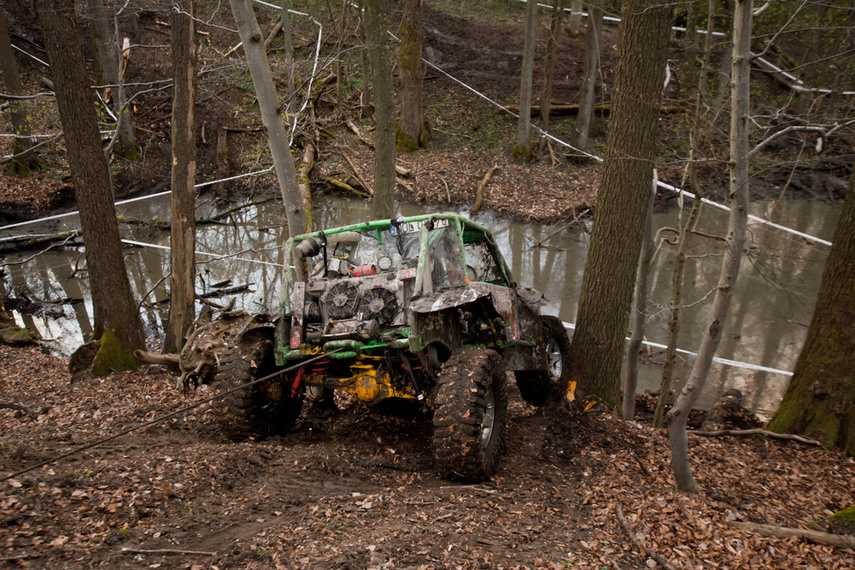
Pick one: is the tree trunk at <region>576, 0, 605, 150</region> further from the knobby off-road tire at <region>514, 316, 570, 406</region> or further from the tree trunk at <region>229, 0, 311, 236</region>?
the tree trunk at <region>229, 0, 311, 236</region>

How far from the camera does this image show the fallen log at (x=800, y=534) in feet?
11.9

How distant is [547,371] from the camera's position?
22.7 ft

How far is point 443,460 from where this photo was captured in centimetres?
468

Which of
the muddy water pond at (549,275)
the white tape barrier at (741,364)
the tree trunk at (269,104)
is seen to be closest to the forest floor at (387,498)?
the tree trunk at (269,104)

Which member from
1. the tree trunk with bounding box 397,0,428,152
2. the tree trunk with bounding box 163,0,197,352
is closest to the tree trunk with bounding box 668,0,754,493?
the tree trunk with bounding box 163,0,197,352

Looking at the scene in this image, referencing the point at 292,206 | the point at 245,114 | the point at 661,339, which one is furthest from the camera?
the point at 245,114

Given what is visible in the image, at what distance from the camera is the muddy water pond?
33.0 feet

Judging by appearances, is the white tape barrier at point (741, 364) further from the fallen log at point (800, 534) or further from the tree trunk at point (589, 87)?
the tree trunk at point (589, 87)

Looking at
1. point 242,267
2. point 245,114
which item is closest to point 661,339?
point 242,267

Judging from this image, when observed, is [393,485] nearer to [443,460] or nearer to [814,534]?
[443,460]

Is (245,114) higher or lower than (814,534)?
higher

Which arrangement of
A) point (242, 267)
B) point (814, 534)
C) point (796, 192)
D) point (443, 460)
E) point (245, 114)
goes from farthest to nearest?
point (245, 114), point (796, 192), point (242, 267), point (443, 460), point (814, 534)

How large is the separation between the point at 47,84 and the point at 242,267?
11455mm

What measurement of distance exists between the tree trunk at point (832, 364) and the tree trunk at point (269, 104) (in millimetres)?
6218
